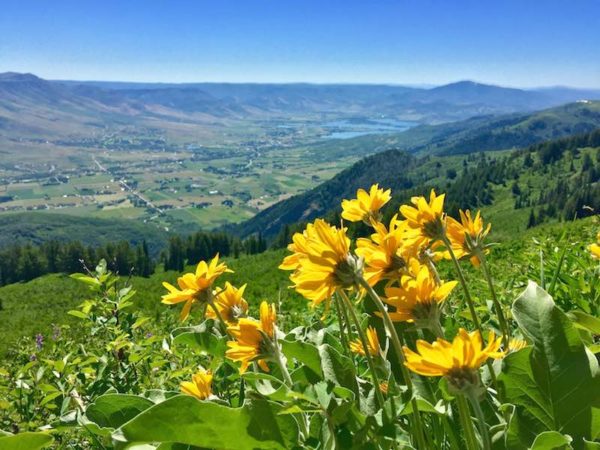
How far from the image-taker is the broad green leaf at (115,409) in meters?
1.34

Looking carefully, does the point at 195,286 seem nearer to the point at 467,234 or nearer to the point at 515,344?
the point at 467,234

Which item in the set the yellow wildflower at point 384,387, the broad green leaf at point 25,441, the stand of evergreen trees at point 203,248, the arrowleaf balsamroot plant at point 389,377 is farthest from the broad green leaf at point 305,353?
the stand of evergreen trees at point 203,248

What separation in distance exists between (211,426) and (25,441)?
38 centimetres

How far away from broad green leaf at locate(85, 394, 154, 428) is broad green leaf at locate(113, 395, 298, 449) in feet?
0.98

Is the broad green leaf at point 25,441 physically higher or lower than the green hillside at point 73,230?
higher

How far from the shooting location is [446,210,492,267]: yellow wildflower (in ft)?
5.38

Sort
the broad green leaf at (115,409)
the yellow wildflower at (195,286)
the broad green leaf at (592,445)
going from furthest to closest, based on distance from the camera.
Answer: the yellow wildflower at (195,286)
the broad green leaf at (115,409)
the broad green leaf at (592,445)

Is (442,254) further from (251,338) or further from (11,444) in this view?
(11,444)

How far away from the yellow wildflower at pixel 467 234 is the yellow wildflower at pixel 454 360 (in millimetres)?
676

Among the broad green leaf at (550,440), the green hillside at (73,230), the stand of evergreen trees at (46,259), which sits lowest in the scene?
the green hillside at (73,230)

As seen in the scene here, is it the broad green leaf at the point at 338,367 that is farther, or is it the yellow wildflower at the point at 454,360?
the broad green leaf at the point at 338,367

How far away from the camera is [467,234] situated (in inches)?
64.6

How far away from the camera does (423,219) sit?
1.56 metres

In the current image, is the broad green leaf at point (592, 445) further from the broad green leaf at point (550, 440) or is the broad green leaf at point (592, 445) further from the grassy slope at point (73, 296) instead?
the grassy slope at point (73, 296)
